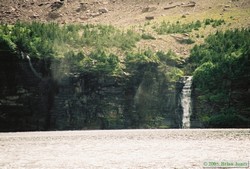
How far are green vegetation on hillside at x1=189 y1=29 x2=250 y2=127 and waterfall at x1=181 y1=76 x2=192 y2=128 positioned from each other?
97 centimetres

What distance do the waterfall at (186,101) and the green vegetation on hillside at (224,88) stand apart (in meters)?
0.97

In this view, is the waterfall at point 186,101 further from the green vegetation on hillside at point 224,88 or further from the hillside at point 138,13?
the hillside at point 138,13

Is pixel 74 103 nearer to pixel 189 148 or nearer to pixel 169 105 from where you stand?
pixel 169 105

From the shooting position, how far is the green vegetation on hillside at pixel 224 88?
54719 millimetres

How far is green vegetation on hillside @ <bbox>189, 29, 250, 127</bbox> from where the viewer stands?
5472 centimetres

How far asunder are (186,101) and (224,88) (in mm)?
5484

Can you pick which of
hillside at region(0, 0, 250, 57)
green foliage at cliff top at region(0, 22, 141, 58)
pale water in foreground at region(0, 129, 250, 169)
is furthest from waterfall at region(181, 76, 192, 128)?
pale water in foreground at region(0, 129, 250, 169)

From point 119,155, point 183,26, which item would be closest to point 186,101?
point 183,26

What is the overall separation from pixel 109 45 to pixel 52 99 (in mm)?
14589

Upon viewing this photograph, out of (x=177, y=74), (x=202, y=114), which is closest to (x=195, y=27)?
(x=177, y=74)

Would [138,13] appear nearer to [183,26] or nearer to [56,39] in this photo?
[183,26]

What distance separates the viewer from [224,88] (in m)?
57.6

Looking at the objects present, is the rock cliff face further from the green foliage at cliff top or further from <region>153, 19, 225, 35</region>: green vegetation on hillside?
<region>153, 19, 225, 35</region>: green vegetation on hillside

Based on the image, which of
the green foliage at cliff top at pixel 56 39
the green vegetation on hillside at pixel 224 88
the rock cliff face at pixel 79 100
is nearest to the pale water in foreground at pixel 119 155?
the rock cliff face at pixel 79 100
